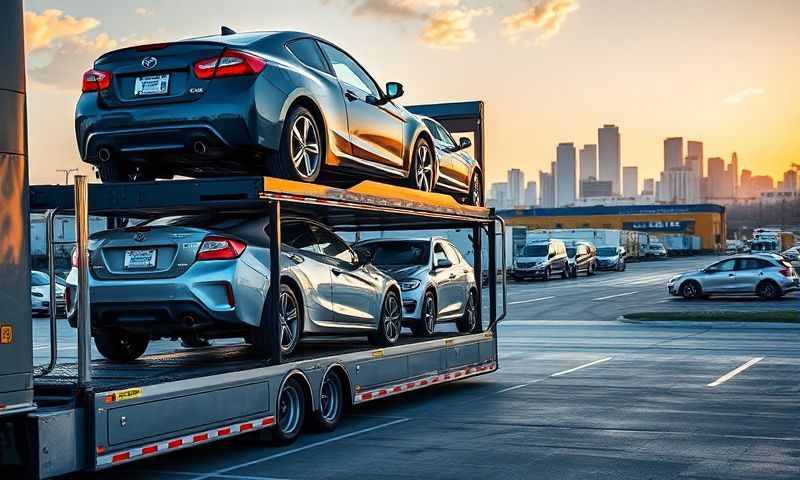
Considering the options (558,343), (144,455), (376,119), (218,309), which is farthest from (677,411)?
(558,343)

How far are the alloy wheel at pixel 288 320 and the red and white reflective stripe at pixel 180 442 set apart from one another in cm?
81

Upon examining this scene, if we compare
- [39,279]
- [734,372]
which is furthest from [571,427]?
[39,279]

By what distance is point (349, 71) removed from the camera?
11.7 metres

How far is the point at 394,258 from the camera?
15891mm

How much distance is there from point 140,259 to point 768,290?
100ft

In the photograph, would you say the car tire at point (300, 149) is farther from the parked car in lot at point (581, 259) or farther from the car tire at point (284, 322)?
the parked car in lot at point (581, 259)

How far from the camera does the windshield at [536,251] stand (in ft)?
176

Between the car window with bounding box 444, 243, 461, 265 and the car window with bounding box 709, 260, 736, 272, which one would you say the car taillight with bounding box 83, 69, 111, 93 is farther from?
the car window with bounding box 709, 260, 736, 272

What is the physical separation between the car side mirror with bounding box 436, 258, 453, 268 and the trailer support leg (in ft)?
19.5

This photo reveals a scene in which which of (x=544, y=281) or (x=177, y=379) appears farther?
(x=544, y=281)

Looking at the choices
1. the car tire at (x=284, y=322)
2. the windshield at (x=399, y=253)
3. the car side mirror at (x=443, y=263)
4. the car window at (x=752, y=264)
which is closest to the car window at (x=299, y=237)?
the car tire at (x=284, y=322)

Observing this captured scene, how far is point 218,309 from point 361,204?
2233mm

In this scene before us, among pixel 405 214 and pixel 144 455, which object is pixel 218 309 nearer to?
pixel 144 455

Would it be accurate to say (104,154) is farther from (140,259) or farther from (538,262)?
(538,262)
